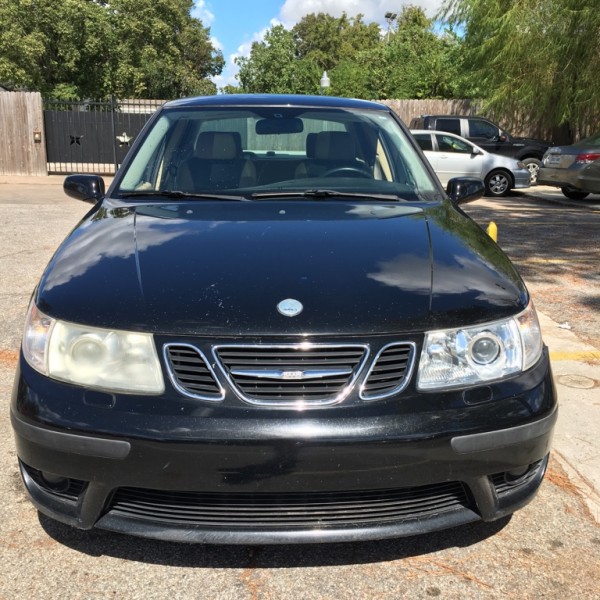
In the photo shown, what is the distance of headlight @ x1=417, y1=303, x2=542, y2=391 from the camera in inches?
87.9

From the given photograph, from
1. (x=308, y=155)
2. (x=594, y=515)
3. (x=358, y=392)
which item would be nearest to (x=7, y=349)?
(x=308, y=155)

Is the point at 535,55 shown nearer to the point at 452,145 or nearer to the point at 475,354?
the point at 452,145

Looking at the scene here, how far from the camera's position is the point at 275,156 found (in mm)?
3863

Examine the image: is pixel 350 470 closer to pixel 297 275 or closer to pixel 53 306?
pixel 297 275

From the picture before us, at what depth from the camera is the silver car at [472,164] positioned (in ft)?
52.5

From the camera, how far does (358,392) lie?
2137 mm

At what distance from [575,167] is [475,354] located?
1285cm

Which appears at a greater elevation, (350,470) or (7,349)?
(350,470)

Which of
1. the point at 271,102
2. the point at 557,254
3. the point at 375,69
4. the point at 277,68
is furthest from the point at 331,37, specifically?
the point at 271,102

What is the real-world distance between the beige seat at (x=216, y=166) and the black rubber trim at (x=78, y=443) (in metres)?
1.66

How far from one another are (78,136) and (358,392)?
19396 millimetres

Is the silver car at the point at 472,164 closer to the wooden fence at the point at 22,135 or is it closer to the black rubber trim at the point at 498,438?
the wooden fence at the point at 22,135

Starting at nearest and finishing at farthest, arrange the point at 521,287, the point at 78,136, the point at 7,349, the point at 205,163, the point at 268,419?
the point at 268,419 < the point at 521,287 < the point at 205,163 < the point at 7,349 < the point at 78,136

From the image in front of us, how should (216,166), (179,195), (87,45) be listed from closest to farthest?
(179,195) < (216,166) < (87,45)
